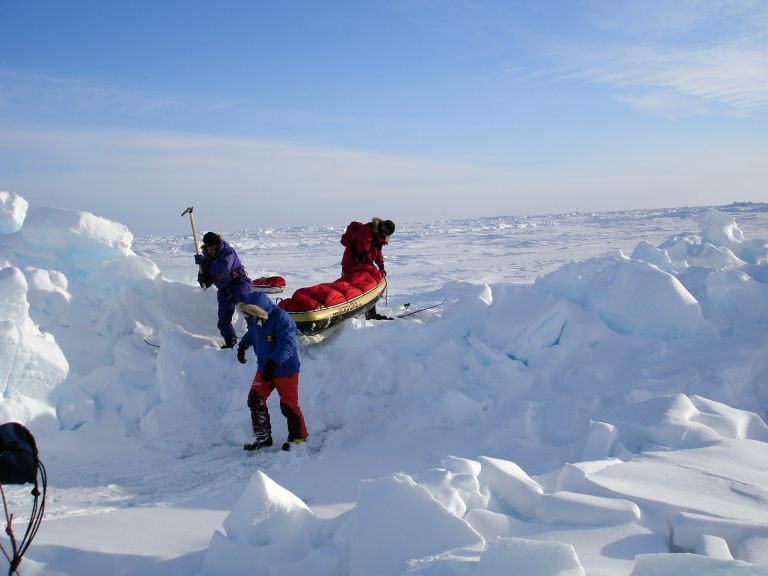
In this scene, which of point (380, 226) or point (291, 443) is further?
point (380, 226)

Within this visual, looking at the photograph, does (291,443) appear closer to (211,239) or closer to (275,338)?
(275,338)

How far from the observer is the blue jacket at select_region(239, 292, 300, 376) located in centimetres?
472

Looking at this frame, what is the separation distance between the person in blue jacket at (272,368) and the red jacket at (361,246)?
8.09 ft

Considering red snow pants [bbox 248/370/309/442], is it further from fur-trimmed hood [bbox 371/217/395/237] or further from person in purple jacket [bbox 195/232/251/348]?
fur-trimmed hood [bbox 371/217/395/237]

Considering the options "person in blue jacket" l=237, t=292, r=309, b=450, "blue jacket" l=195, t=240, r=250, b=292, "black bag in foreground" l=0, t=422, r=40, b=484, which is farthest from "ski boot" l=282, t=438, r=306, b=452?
"black bag in foreground" l=0, t=422, r=40, b=484

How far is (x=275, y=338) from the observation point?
4746mm

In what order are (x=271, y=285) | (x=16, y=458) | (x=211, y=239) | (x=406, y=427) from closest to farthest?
1. (x=16, y=458)
2. (x=406, y=427)
3. (x=211, y=239)
4. (x=271, y=285)

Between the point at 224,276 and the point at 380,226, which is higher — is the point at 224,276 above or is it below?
below

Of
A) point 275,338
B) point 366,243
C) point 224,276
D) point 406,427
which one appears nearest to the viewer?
point 275,338

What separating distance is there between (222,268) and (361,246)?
1854 mm

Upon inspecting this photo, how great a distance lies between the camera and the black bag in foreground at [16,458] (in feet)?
6.73

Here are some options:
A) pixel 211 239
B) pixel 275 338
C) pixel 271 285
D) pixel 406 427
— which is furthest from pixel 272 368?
pixel 271 285

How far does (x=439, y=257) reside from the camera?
72.2ft

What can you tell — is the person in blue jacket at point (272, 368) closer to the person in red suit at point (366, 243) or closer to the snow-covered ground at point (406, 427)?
the snow-covered ground at point (406, 427)
